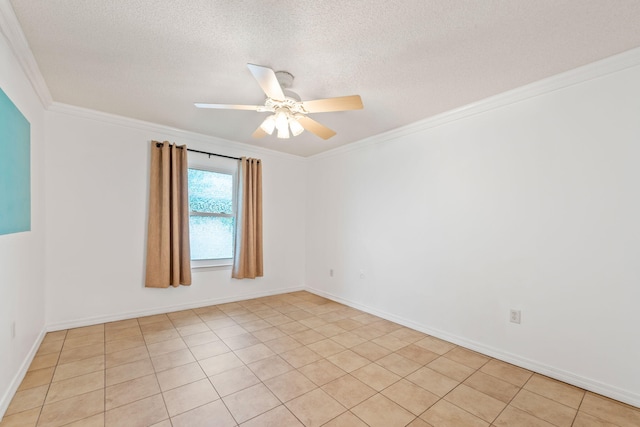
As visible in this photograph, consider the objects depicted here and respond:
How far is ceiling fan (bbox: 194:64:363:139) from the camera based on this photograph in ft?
5.96

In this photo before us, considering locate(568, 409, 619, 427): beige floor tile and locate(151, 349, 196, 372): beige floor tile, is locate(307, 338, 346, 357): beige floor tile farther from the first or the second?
locate(568, 409, 619, 427): beige floor tile

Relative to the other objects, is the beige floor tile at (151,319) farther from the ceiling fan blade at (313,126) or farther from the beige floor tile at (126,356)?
the ceiling fan blade at (313,126)

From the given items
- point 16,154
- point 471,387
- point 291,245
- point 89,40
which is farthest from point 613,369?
point 16,154

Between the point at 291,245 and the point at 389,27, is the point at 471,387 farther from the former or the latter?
the point at 291,245

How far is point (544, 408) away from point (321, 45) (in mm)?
2893

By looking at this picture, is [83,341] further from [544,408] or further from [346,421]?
[544,408]

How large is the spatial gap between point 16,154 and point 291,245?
3492 mm

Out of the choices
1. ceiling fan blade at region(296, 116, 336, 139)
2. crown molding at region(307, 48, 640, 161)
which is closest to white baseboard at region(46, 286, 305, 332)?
ceiling fan blade at region(296, 116, 336, 139)

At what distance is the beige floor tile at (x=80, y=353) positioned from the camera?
7.84 ft

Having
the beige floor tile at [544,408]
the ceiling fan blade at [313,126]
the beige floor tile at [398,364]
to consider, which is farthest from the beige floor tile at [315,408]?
the ceiling fan blade at [313,126]

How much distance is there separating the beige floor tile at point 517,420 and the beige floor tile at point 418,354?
71 centimetres

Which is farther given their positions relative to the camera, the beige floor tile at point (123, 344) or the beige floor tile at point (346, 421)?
the beige floor tile at point (123, 344)

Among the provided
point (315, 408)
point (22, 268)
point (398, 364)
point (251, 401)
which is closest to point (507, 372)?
point (398, 364)

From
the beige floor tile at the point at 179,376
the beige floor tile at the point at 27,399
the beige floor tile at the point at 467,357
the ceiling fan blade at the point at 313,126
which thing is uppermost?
the ceiling fan blade at the point at 313,126
